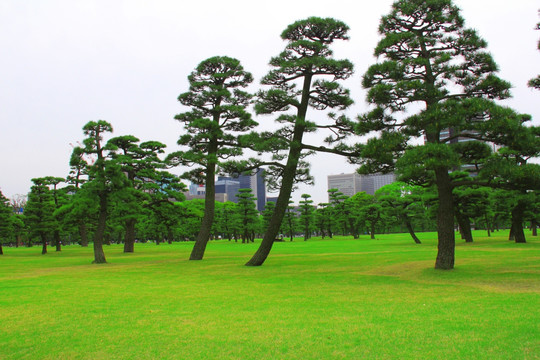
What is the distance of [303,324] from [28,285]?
9.64 metres

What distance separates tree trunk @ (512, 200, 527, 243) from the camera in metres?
26.3

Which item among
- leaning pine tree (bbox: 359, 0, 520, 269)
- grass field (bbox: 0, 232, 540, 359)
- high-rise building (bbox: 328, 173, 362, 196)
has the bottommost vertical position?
grass field (bbox: 0, 232, 540, 359)

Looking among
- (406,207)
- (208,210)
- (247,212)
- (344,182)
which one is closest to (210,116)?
(208,210)

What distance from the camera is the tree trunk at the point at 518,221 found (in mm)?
26312

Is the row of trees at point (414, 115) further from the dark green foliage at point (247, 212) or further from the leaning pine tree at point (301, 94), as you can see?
the dark green foliage at point (247, 212)

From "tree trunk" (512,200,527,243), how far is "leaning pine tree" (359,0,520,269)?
1846cm

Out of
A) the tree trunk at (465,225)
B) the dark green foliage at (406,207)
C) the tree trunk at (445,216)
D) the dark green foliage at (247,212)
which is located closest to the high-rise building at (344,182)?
the dark green foliage at (247,212)

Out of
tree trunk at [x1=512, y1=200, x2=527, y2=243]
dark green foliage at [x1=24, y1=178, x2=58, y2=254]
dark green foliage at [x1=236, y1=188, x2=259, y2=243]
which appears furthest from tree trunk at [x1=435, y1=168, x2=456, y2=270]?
dark green foliage at [x1=236, y1=188, x2=259, y2=243]

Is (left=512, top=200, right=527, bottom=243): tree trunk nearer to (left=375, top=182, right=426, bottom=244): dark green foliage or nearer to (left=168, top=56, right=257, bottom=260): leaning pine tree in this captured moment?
(left=375, top=182, right=426, bottom=244): dark green foliage

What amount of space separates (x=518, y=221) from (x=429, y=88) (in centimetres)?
2093

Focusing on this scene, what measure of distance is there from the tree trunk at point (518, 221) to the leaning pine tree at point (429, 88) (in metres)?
18.5

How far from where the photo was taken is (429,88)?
11.8 meters

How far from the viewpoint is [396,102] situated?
12195mm

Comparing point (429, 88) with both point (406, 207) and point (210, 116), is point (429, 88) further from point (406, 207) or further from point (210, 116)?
point (406, 207)
